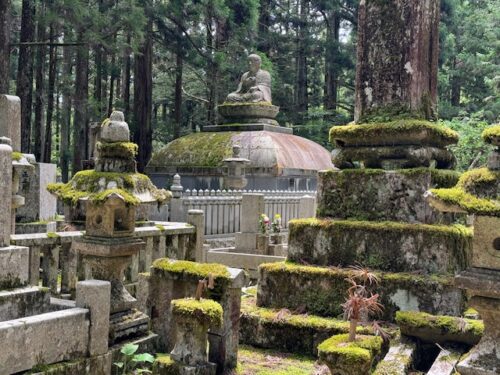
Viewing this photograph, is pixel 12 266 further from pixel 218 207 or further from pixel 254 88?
pixel 254 88

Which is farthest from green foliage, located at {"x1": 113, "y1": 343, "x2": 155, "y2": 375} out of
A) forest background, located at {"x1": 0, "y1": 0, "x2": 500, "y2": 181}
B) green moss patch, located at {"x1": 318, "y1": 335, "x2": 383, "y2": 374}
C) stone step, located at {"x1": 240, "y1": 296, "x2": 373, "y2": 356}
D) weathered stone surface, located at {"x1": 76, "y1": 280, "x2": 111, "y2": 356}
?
forest background, located at {"x1": 0, "y1": 0, "x2": 500, "y2": 181}

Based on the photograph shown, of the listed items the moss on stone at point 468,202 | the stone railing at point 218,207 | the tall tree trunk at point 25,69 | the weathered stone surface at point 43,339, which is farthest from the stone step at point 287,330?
the tall tree trunk at point 25,69

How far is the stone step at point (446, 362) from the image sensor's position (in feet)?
15.6

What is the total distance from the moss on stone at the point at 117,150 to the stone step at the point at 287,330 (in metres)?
2.18

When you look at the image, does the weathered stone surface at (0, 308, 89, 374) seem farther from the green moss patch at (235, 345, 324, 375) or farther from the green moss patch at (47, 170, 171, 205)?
the green moss patch at (47, 170, 171, 205)

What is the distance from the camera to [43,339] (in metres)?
4.62

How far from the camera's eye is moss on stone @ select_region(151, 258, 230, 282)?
18.3ft

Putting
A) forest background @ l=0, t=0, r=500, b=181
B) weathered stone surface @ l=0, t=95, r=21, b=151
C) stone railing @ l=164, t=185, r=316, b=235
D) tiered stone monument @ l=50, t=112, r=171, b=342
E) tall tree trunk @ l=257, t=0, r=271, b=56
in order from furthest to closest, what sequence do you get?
tall tree trunk @ l=257, t=0, r=271, b=56 < forest background @ l=0, t=0, r=500, b=181 < stone railing @ l=164, t=185, r=316, b=235 < weathered stone surface @ l=0, t=95, r=21, b=151 < tiered stone monument @ l=50, t=112, r=171, b=342

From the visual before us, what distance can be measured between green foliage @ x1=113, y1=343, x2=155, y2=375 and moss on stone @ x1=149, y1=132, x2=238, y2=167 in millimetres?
12439

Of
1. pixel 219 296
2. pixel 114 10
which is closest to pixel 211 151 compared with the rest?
pixel 114 10

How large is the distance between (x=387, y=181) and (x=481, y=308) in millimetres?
2840

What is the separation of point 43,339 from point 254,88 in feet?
52.6

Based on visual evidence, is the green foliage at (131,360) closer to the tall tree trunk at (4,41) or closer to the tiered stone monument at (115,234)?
the tiered stone monument at (115,234)

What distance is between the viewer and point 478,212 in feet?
13.7
